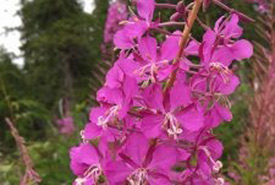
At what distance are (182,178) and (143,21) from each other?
1.18 ft

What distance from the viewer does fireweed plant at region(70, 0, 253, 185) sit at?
124 centimetres

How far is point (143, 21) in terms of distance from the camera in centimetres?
133

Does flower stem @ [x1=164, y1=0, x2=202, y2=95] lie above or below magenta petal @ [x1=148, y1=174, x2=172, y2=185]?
above

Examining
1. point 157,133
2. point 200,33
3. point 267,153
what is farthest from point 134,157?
point 267,153

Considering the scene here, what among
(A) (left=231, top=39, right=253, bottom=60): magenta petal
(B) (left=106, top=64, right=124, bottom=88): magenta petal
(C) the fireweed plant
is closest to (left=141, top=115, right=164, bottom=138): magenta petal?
(C) the fireweed plant

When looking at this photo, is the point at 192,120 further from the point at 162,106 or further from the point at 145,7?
→ the point at 145,7

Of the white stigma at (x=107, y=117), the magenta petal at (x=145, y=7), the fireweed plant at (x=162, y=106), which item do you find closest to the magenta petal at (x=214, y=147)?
the fireweed plant at (x=162, y=106)

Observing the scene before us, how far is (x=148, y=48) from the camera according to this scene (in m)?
1.30

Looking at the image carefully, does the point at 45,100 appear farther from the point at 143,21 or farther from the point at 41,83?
the point at 143,21

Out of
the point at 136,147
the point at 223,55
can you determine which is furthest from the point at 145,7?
the point at 136,147

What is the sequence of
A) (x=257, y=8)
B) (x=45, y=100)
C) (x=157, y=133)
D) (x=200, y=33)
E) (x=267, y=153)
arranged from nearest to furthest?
(x=157, y=133) → (x=200, y=33) → (x=267, y=153) → (x=257, y=8) → (x=45, y=100)

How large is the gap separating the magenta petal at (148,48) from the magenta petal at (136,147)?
175mm

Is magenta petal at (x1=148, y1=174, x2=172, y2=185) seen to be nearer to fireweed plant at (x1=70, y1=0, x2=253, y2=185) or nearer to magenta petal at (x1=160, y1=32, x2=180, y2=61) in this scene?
fireweed plant at (x1=70, y1=0, x2=253, y2=185)

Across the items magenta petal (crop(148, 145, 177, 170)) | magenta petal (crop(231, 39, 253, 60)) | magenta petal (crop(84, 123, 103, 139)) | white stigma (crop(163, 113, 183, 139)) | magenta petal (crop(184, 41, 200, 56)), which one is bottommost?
magenta petal (crop(148, 145, 177, 170))
